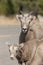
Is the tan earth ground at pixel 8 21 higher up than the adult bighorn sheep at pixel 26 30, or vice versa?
the adult bighorn sheep at pixel 26 30

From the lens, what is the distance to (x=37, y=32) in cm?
1427

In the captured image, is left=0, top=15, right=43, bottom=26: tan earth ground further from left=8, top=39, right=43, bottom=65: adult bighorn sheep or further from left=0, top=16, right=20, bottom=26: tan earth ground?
left=8, top=39, right=43, bottom=65: adult bighorn sheep

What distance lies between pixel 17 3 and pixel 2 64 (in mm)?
35874

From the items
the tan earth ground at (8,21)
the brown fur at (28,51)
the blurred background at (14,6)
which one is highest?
the brown fur at (28,51)

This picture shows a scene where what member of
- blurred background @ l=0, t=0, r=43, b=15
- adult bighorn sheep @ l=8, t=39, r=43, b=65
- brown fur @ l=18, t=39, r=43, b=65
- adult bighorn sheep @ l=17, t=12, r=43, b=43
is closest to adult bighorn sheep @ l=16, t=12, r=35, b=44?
adult bighorn sheep @ l=17, t=12, r=43, b=43

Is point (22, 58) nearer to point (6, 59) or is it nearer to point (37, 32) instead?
point (37, 32)

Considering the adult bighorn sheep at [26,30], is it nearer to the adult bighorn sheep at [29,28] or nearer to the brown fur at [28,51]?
the adult bighorn sheep at [29,28]

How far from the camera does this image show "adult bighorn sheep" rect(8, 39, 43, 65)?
34.2 ft

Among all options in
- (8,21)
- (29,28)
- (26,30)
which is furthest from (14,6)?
(26,30)

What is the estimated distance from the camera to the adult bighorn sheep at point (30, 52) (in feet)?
34.2

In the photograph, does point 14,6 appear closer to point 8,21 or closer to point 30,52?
point 8,21

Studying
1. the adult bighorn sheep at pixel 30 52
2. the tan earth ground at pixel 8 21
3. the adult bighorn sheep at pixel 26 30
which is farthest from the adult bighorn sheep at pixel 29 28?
the tan earth ground at pixel 8 21

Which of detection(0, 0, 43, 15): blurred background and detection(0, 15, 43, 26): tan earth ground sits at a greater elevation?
detection(0, 15, 43, 26): tan earth ground

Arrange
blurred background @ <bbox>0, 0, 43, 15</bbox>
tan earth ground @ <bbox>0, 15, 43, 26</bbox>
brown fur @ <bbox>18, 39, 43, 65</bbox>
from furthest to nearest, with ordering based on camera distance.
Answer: blurred background @ <bbox>0, 0, 43, 15</bbox> < tan earth ground @ <bbox>0, 15, 43, 26</bbox> < brown fur @ <bbox>18, 39, 43, 65</bbox>
